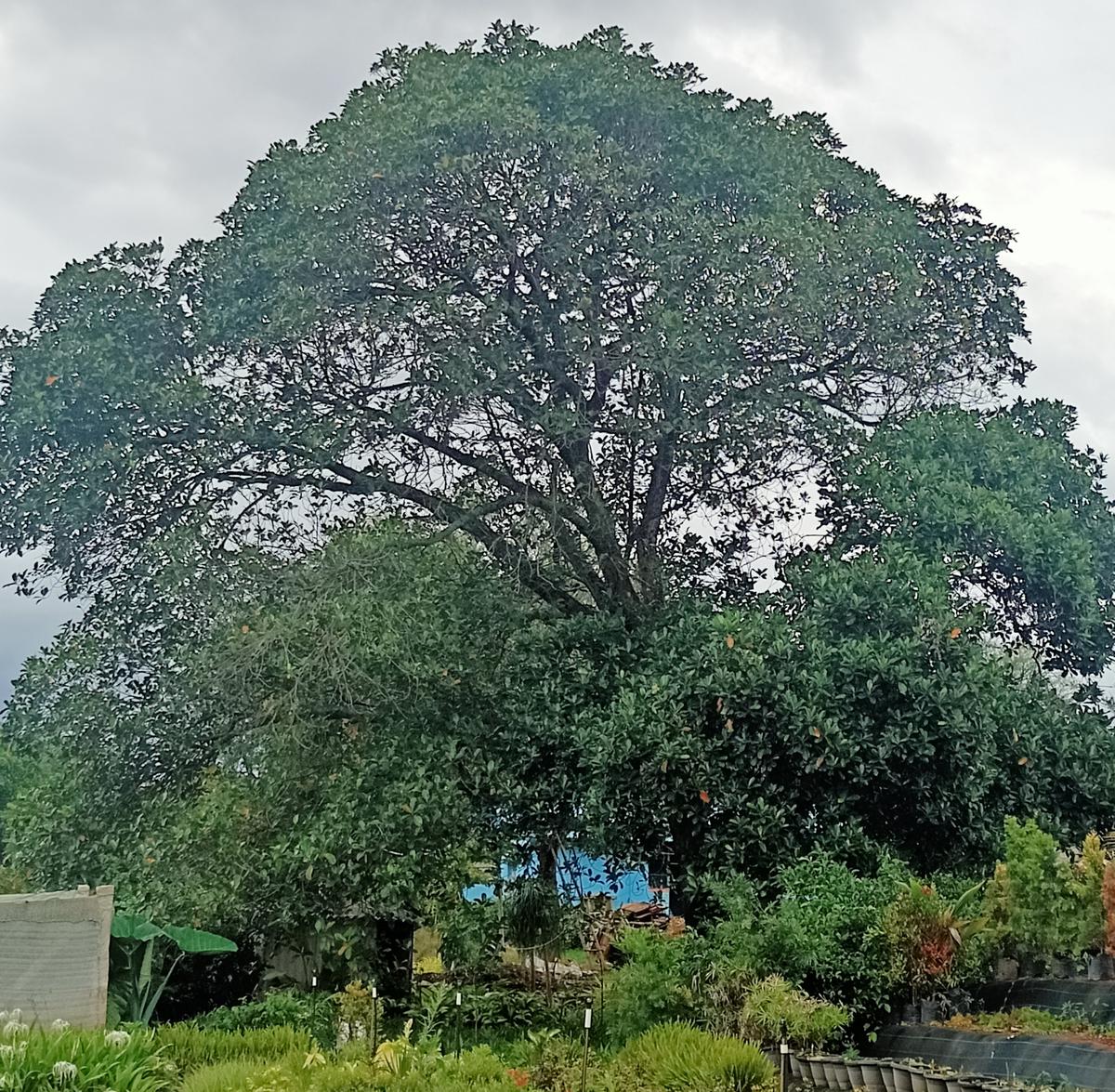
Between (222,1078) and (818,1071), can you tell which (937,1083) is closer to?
(818,1071)

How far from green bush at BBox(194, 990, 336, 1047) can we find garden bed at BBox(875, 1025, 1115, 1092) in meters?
4.14

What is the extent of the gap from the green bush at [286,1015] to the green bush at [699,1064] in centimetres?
330

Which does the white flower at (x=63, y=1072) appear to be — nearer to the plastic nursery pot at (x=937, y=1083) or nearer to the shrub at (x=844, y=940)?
the plastic nursery pot at (x=937, y=1083)

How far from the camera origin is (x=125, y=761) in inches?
442

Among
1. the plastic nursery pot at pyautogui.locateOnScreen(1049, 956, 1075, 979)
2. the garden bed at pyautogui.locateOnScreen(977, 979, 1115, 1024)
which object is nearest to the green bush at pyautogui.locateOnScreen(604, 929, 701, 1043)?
the garden bed at pyautogui.locateOnScreen(977, 979, 1115, 1024)

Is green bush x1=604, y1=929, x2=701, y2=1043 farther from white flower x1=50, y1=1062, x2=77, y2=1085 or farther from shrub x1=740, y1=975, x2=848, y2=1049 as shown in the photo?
white flower x1=50, y1=1062, x2=77, y2=1085

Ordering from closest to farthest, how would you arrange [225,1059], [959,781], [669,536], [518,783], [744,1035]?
1. [225,1059]
2. [744,1035]
3. [959,781]
4. [518,783]
5. [669,536]

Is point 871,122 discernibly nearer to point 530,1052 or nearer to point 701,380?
point 701,380

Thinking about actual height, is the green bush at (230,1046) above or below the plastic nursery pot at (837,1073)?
above

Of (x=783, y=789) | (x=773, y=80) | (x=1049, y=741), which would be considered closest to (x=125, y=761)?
(x=783, y=789)

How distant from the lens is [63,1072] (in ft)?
19.9

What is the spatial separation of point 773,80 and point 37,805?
9.73 metres

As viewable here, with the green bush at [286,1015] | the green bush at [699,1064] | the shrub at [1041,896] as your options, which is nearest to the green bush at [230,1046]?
the green bush at [286,1015]

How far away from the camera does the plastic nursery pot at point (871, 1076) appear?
729 cm
